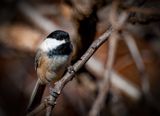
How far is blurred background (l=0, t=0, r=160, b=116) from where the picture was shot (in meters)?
3.30

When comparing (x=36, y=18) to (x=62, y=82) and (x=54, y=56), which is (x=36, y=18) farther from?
(x=62, y=82)

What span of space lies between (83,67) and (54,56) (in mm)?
1133

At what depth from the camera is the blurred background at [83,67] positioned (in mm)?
3299

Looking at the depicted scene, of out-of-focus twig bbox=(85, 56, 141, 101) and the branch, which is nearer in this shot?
the branch

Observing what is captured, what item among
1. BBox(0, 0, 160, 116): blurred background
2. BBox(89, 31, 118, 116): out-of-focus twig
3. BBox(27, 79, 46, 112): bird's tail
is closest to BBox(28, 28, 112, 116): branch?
BBox(89, 31, 118, 116): out-of-focus twig

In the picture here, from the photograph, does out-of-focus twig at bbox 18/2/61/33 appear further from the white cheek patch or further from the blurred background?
the white cheek patch

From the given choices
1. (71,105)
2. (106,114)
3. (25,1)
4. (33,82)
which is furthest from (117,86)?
(25,1)

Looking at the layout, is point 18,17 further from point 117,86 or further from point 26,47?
point 117,86

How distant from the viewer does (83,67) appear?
10.9 feet

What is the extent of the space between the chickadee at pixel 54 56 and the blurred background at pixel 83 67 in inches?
22.3

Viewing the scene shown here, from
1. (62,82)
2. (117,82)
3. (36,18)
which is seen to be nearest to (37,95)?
(62,82)

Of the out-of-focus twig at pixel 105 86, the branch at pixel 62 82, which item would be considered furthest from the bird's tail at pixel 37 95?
the branch at pixel 62 82

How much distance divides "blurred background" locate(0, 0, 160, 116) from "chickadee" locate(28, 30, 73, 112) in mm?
568

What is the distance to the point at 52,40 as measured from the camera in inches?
86.0
